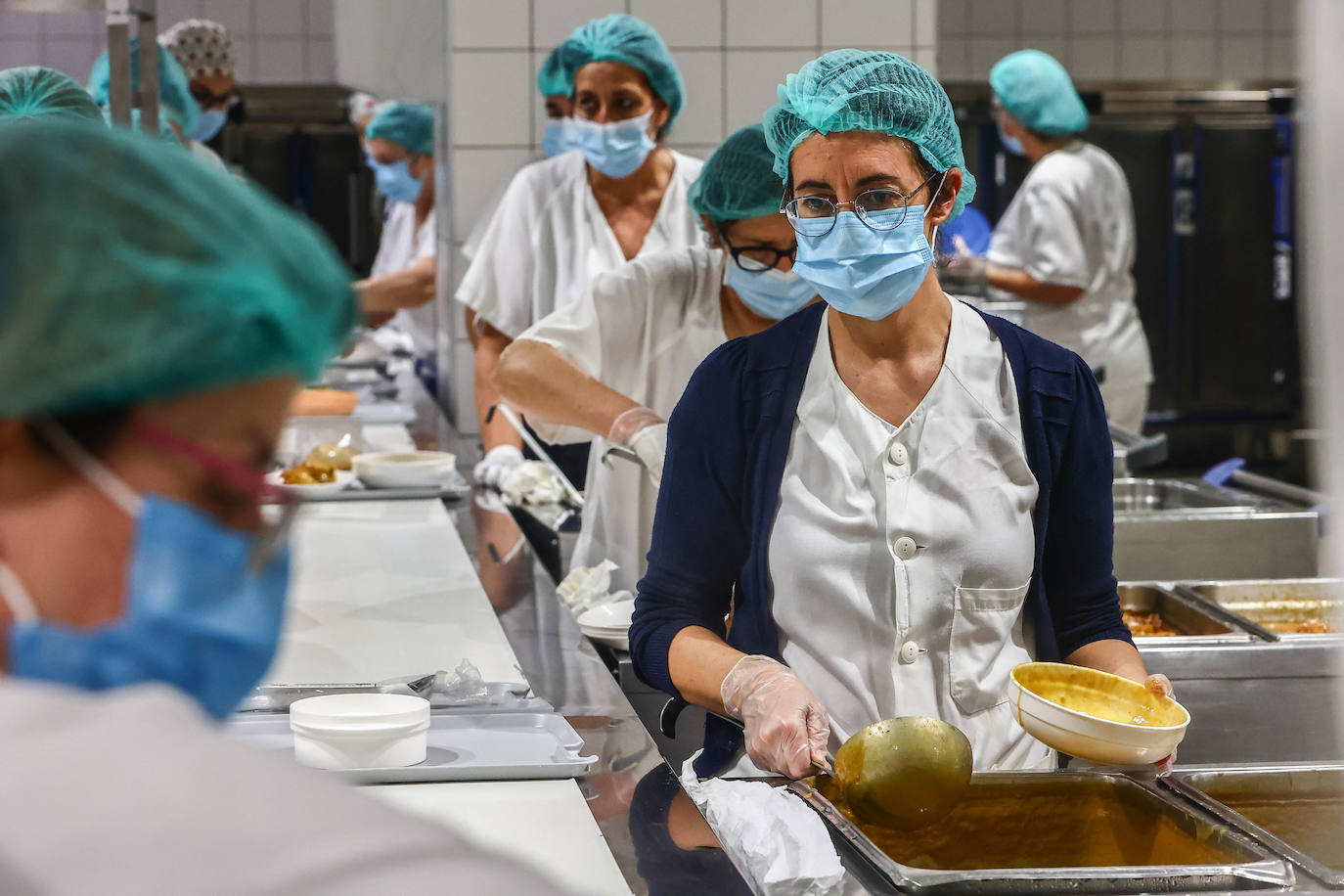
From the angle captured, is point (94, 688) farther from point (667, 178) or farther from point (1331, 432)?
point (667, 178)

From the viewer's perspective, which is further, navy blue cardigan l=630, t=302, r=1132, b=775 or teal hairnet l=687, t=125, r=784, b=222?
teal hairnet l=687, t=125, r=784, b=222

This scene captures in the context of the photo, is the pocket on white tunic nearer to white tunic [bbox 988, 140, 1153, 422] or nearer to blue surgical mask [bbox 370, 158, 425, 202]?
white tunic [bbox 988, 140, 1153, 422]

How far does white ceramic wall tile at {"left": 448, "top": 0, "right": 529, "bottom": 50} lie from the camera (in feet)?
12.9

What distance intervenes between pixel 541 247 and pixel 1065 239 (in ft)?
7.04

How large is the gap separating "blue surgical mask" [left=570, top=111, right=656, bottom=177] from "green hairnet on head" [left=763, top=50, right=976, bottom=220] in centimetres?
161

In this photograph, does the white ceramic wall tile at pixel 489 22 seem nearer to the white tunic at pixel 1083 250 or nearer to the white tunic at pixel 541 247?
the white tunic at pixel 541 247

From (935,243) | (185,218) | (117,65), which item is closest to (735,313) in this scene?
(935,243)

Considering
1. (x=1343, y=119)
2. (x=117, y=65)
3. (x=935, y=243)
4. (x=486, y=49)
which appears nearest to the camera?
(x=1343, y=119)

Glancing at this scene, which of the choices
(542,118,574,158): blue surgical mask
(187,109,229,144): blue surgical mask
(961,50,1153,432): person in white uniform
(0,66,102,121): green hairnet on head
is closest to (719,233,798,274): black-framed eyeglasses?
(0,66,102,121): green hairnet on head

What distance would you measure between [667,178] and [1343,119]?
3.03 metres

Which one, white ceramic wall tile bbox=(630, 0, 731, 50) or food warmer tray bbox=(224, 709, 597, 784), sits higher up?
white ceramic wall tile bbox=(630, 0, 731, 50)

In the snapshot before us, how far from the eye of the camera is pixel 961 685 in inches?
67.0

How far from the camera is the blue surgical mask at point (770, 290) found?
Result: 217 centimetres

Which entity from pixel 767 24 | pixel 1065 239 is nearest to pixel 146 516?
pixel 767 24
